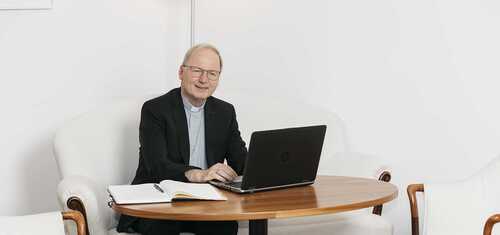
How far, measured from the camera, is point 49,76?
4.31 meters

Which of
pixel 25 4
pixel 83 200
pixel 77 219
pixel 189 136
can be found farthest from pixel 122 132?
pixel 77 219

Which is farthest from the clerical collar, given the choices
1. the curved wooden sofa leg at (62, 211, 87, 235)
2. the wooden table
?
the curved wooden sofa leg at (62, 211, 87, 235)

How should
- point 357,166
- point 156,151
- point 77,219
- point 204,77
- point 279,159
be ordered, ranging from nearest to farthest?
point 77,219, point 279,159, point 156,151, point 204,77, point 357,166

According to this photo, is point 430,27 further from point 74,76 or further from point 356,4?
point 74,76

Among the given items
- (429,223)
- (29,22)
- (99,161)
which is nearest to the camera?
(429,223)

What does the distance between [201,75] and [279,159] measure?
684mm

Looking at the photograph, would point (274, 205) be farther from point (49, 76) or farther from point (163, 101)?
point (49, 76)

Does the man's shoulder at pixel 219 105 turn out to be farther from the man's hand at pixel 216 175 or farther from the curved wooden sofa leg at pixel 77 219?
the curved wooden sofa leg at pixel 77 219

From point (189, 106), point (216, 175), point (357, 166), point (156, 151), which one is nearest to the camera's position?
point (216, 175)

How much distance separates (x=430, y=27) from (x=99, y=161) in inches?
79.3

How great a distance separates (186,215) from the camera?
2.60 m

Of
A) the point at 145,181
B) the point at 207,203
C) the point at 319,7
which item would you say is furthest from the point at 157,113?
the point at 319,7

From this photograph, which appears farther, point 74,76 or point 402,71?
point 402,71

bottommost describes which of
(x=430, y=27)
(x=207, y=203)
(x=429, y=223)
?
(x=429, y=223)
